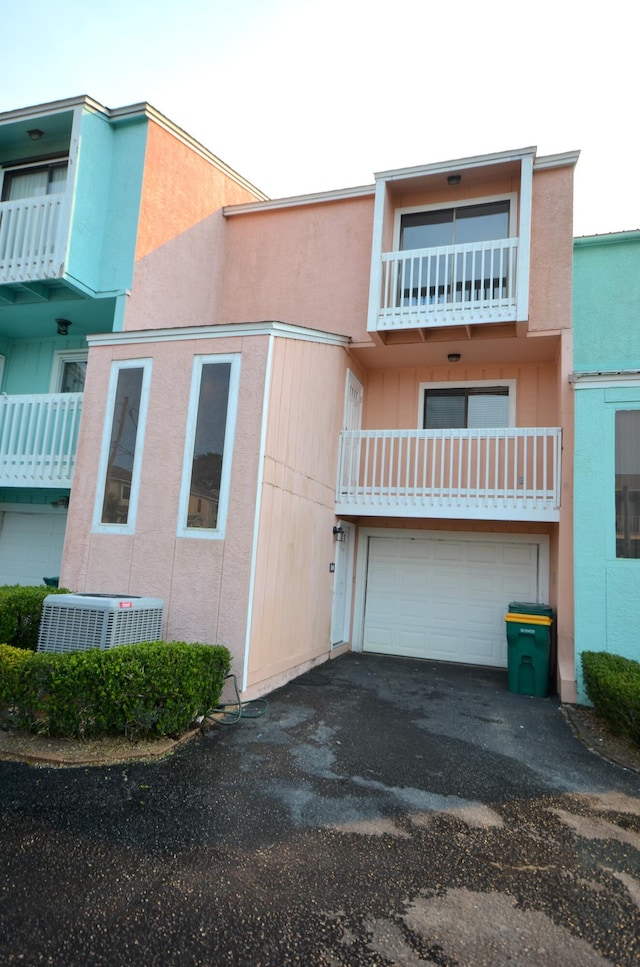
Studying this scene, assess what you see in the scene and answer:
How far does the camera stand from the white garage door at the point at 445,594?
910 centimetres

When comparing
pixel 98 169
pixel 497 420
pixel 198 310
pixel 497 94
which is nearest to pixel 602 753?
pixel 497 420

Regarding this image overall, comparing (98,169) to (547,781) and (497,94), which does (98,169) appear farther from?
(547,781)

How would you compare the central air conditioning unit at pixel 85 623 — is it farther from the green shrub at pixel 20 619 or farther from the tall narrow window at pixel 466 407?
the tall narrow window at pixel 466 407

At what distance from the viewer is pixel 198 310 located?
32.3 feet

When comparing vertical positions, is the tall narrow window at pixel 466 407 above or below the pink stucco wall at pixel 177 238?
below

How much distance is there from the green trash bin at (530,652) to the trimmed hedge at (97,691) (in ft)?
15.1

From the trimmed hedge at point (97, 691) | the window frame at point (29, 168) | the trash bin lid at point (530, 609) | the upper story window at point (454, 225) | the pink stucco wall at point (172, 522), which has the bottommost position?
the trimmed hedge at point (97, 691)

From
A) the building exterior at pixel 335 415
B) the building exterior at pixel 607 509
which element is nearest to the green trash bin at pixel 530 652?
the building exterior at pixel 335 415

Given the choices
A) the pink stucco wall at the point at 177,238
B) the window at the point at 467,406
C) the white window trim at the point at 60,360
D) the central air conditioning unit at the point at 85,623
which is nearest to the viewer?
the central air conditioning unit at the point at 85,623

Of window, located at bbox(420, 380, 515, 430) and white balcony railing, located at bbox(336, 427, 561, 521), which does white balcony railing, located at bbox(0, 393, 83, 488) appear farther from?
window, located at bbox(420, 380, 515, 430)

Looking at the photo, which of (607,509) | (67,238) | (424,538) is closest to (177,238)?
(67,238)

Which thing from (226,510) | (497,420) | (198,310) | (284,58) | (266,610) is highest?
(284,58)

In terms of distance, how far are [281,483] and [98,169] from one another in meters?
6.03

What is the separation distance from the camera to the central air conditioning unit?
511cm
